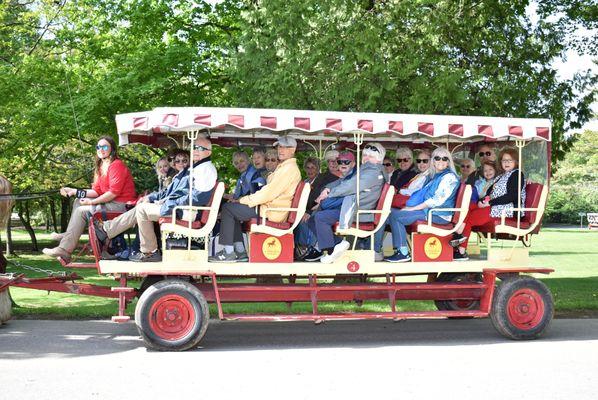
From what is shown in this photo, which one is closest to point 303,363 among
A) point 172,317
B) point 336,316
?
point 336,316

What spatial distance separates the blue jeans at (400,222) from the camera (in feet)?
32.8

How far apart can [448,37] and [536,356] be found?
886cm

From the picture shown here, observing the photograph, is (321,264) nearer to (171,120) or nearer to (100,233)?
(171,120)

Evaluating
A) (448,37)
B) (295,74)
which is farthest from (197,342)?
(448,37)

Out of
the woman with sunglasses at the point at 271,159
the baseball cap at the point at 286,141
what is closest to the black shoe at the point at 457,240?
the baseball cap at the point at 286,141

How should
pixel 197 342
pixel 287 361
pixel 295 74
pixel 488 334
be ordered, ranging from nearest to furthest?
pixel 287 361, pixel 197 342, pixel 488 334, pixel 295 74

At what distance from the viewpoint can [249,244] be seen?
9.55 metres

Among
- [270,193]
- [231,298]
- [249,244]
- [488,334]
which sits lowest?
[488,334]

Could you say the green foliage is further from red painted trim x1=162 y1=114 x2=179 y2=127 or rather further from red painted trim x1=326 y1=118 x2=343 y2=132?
red painted trim x1=162 y1=114 x2=179 y2=127

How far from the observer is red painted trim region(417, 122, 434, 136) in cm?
966

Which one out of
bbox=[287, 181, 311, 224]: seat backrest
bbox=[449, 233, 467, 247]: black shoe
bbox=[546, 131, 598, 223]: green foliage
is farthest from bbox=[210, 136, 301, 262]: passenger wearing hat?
bbox=[546, 131, 598, 223]: green foliage

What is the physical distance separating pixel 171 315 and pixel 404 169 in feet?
13.4

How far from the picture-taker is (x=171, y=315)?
906 centimetres

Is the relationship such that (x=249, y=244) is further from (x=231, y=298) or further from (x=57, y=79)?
(x=57, y=79)
